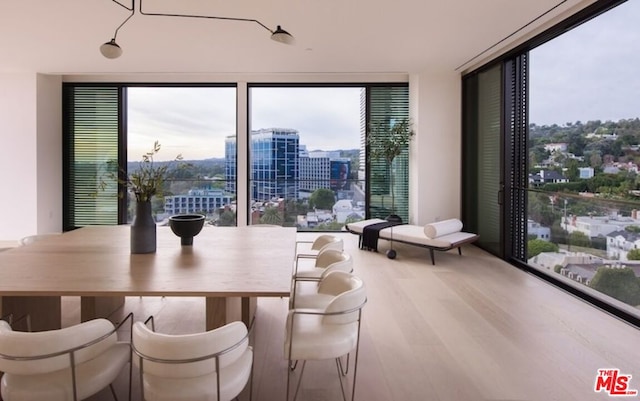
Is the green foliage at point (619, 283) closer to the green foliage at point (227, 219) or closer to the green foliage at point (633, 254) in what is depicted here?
the green foliage at point (633, 254)

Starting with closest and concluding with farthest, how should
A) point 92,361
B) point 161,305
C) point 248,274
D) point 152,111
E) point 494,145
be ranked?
point 92,361 → point 248,274 → point 161,305 → point 494,145 → point 152,111

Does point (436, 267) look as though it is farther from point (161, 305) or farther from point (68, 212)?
point (68, 212)

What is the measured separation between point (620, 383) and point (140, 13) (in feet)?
17.7

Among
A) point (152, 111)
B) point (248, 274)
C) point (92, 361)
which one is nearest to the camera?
point (92, 361)

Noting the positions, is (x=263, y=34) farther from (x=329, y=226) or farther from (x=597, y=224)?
(x=597, y=224)

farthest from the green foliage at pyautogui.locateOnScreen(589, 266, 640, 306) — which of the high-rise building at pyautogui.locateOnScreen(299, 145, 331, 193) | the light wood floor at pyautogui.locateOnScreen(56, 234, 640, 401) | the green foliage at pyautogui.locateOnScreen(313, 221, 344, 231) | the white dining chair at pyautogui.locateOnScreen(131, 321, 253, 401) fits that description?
the high-rise building at pyautogui.locateOnScreen(299, 145, 331, 193)

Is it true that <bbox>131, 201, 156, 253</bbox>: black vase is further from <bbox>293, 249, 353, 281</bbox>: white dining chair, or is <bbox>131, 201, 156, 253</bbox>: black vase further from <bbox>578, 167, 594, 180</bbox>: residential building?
<bbox>578, 167, 594, 180</bbox>: residential building

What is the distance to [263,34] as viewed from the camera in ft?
15.9

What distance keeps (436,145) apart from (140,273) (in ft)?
19.1

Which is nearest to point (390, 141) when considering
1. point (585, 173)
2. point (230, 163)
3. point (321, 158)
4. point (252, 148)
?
point (321, 158)

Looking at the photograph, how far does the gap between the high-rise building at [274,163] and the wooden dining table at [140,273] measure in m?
4.09

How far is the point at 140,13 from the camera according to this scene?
163 inches

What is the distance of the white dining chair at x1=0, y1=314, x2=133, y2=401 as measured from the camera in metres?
1.41

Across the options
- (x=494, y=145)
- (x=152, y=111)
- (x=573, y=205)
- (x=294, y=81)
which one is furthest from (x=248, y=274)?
(x=152, y=111)
